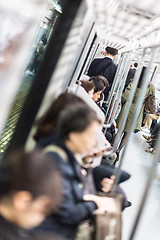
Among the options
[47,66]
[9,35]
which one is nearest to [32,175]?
[9,35]

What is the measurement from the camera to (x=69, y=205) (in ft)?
4.87

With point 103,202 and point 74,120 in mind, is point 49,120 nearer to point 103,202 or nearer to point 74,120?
point 74,120

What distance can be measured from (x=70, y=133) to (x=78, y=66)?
3.89 feet

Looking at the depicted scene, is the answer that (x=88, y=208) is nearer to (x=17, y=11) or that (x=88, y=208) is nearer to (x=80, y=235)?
(x=80, y=235)

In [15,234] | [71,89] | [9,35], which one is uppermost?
[9,35]

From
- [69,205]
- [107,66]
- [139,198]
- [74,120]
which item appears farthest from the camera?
[107,66]

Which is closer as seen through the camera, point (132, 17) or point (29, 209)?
point (29, 209)

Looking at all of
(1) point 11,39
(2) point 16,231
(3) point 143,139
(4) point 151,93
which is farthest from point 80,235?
(3) point 143,139

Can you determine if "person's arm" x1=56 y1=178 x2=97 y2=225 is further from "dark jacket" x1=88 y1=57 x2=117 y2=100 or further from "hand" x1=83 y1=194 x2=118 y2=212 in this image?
"dark jacket" x1=88 y1=57 x2=117 y2=100

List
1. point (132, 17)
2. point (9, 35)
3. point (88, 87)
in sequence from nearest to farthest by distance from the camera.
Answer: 1. point (9, 35)
2. point (132, 17)
3. point (88, 87)

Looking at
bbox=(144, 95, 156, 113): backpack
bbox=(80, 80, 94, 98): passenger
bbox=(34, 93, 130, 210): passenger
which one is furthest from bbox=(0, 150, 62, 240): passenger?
bbox=(144, 95, 156, 113): backpack

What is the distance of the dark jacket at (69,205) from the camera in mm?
1414

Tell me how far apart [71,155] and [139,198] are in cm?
295

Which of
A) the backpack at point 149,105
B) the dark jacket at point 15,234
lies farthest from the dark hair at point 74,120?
the backpack at point 149,105
